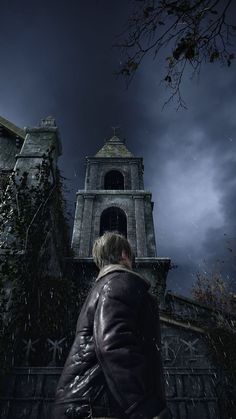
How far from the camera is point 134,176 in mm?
18438

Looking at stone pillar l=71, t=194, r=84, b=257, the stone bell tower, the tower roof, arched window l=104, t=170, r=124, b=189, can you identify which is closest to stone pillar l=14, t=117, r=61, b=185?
the stone bell tower

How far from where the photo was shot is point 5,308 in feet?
16.4

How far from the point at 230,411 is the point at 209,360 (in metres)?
1.74

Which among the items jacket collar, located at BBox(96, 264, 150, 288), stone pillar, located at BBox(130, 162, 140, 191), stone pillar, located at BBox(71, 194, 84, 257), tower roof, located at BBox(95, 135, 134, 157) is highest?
tower roof, located at BBox(95, 135, 134, 157)

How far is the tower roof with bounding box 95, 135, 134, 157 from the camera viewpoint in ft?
67.6

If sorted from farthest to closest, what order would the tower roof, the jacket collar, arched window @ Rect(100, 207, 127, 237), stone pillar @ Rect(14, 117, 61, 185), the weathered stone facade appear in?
the tower roof < arched window @ Rect(100, 207, 127, 237) < stone pillar @ Rect(14, 117, 61, 185) < the weathered stone facade < the jacket collar

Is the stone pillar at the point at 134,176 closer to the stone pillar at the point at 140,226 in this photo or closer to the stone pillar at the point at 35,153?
the stone pillar at the point at 140,226

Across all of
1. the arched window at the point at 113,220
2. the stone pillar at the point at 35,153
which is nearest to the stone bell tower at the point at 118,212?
the arched window at the point at 113,220

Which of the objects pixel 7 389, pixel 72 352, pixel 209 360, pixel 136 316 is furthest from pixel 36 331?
pixel 209 360

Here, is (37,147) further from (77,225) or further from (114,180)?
(114,180)

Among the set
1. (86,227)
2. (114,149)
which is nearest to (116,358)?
(86,227)

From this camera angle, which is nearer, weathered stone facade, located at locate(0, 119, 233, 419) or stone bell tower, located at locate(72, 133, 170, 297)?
weathered stone facade, located at locate(0, 119, 233, 419)

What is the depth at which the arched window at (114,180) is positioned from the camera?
18.9m

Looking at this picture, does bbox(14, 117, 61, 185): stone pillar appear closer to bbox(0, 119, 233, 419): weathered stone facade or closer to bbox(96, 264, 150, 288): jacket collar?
bbox(0, 119, 233, 419): weathered stone facade
